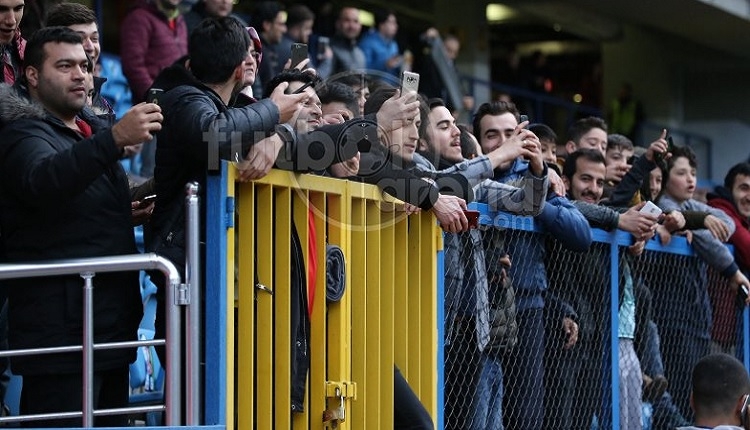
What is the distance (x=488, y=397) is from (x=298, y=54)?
1888 millimetres

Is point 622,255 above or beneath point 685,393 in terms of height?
above

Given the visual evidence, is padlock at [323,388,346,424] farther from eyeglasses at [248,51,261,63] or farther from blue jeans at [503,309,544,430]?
eyeglasses at [248,51,261,63]

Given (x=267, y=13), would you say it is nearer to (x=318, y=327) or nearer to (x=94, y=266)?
(x=318, y=327)

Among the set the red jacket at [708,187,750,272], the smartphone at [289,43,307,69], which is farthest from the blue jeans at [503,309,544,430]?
the red jacket at [708,187,750,272]

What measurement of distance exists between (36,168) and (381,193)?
1668mm

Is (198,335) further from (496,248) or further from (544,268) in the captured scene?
(544,268)

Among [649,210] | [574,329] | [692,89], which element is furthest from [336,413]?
[692,89]

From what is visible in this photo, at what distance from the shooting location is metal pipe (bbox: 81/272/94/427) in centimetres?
482

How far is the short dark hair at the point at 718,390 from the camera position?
5.97m

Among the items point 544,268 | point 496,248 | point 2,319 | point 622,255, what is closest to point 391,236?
point 496,248

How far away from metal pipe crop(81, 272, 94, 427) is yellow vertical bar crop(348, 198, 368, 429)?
1.33 metres

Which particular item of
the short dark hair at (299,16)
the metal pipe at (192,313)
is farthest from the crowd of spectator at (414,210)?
the short dark hair at (299,16)

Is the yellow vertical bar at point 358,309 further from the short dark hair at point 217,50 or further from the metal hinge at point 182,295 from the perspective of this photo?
the metal hinge at point 182,295

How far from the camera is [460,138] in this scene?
7.47m
